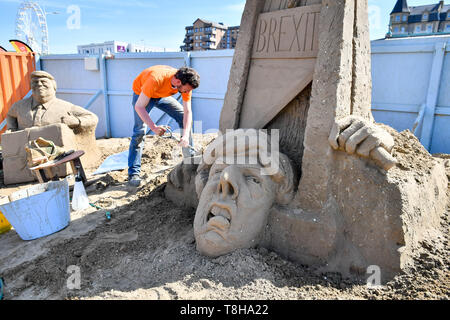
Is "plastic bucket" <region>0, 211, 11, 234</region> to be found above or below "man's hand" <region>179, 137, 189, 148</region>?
below

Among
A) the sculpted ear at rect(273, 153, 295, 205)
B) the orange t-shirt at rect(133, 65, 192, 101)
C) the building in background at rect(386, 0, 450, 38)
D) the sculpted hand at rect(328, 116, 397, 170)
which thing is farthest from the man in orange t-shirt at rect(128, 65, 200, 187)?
the building in background at rect(386, 0, 450, 38)

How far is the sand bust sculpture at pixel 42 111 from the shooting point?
4656mm

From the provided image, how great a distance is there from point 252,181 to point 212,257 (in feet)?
1.86

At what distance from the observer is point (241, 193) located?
2.10 metres

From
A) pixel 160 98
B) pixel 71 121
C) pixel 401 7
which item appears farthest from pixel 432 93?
pixel 401 7

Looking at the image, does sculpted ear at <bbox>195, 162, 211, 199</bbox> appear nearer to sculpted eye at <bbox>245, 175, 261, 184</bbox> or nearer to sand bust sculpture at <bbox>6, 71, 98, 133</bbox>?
sculpted eye at <bbox>245, 175, 261, 184</bbox>

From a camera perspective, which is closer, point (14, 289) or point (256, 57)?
point (14, 289)

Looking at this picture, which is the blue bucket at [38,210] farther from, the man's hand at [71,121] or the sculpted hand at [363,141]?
the sculpted hand at [363,141]

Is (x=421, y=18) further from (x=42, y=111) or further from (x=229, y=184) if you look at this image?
(x=229, y=184)

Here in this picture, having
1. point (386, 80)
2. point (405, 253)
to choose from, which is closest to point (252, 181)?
point (405, 253)

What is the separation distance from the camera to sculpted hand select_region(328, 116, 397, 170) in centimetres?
188

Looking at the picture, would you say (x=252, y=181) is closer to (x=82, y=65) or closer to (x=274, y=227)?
(x=274, y=227)

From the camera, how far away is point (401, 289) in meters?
1.77

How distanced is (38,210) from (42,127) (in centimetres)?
215
